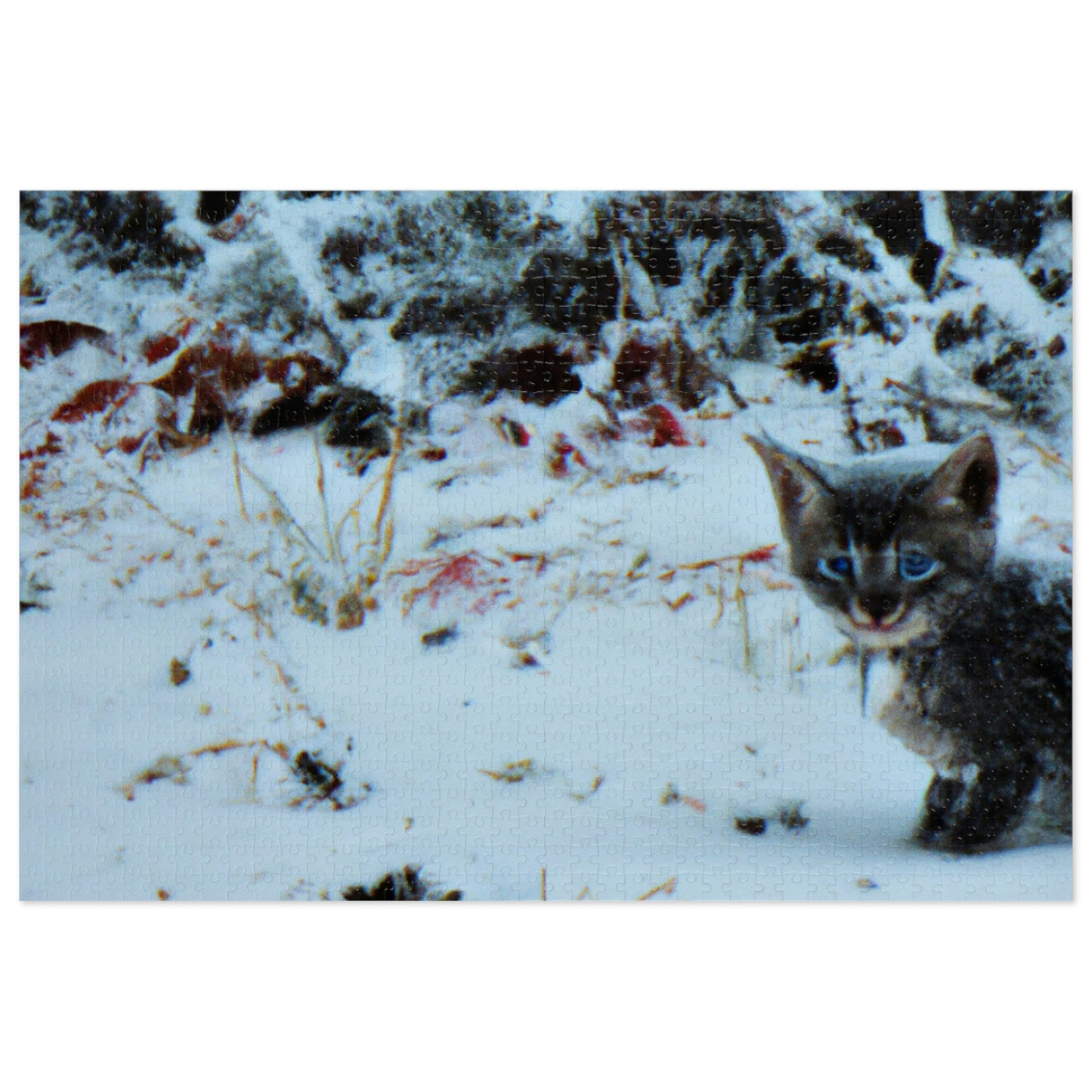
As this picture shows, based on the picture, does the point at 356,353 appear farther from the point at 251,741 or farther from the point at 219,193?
the point at 251,741

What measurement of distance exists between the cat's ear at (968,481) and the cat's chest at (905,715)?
15.4 inches

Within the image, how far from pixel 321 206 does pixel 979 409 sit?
1624 mm

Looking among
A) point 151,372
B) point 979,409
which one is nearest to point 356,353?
point 151,372

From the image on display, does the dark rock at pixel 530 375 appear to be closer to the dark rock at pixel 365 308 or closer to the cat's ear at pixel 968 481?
the dark rock at pixel 365 308

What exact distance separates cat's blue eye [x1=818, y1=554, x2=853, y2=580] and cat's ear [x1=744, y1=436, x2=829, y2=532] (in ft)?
0.37

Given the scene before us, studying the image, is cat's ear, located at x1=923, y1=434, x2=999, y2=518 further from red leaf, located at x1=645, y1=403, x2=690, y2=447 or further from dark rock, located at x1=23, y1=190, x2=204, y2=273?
dark rock, located at x1=23, y1=190, x2=204, y2=273

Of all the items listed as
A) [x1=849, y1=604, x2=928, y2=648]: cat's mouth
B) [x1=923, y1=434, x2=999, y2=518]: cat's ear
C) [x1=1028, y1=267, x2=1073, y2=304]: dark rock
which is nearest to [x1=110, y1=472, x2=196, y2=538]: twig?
[x1=849, y1=604, x2=928, y2=648]: cat's mouth

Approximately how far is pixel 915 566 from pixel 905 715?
0.35 m

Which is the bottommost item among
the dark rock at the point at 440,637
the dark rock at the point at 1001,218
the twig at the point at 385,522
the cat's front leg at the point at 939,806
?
the cat's front leg at the point at 939,806

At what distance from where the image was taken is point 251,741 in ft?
7.29

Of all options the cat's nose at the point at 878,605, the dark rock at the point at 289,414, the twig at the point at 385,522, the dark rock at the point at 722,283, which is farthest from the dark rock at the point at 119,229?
the cat's nose at the point at 878,605

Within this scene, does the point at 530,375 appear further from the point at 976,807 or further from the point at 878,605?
the point at 976,807

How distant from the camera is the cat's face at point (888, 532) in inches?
85.0

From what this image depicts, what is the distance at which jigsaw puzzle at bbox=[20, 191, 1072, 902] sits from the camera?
86.6 inches
